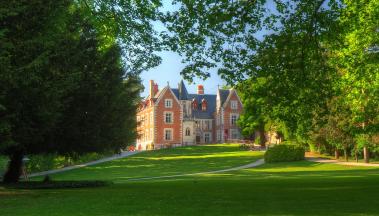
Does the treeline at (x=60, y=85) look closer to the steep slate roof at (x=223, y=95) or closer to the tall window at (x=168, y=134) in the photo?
the tall window at (x=168, y=134)

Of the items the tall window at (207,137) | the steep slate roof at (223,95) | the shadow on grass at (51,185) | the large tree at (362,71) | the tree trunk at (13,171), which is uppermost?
the steep slate roof at (223,95)

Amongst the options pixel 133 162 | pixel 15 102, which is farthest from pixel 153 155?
pixel 15 102

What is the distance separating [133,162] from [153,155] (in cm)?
969

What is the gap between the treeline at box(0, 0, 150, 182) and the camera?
612 inches

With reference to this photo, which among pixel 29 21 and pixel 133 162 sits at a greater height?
pixel 29 21

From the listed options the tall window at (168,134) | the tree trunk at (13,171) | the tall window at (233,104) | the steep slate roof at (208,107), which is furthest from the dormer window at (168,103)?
the tree trunk at (13,171)

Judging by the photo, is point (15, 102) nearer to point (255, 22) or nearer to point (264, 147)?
point (255, 22)

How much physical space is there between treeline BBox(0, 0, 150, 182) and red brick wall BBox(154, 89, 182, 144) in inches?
2228

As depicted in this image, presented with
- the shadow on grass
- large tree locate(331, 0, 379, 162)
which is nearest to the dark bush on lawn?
Result: large tree locate(331, 0, 379, 162)

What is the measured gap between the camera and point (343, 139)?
42188mm

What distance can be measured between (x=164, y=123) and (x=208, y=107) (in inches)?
501

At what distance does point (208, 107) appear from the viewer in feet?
308

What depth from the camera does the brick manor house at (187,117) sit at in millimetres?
84750

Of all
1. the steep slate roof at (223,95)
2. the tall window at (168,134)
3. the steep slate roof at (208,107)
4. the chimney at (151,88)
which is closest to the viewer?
the tall window at (168,134)
